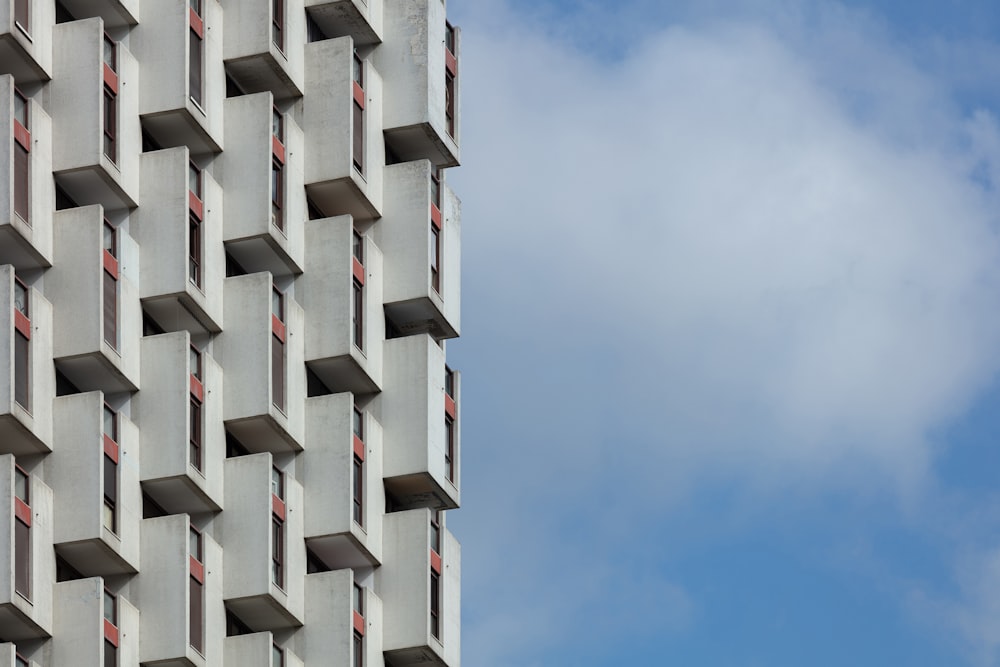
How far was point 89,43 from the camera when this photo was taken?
67125mm

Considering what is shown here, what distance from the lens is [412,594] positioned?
75500 mm

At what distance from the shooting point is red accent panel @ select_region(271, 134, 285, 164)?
74.3 meters

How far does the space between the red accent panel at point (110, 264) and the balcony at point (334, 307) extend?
8.28 meters

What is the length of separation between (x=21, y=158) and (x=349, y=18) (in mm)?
15598

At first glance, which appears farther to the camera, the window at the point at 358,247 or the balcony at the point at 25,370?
the window at the point at 358,247

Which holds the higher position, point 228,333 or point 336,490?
point 228,333

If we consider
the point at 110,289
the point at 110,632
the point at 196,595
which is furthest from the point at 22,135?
the point at 196,595

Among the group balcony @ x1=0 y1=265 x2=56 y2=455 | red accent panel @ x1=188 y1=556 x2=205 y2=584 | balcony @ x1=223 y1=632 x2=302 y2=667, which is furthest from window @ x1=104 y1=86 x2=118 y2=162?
balcony @ x1=223 y1=632 x2=302 y2=667

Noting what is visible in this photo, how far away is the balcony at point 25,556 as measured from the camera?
61906 mm

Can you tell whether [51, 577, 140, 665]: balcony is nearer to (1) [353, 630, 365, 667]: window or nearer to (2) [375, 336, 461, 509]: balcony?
(1) [353, 630, 365, 667]: window

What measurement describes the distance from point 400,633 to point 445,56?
16.1 metres

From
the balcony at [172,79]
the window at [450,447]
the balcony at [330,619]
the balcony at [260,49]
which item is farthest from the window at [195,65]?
the window at [450,447]

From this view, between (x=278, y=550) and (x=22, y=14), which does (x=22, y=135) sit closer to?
(x=22, y=14)

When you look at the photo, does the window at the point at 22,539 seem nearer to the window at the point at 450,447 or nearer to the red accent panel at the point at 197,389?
the red accent panel at the point at 197,389
